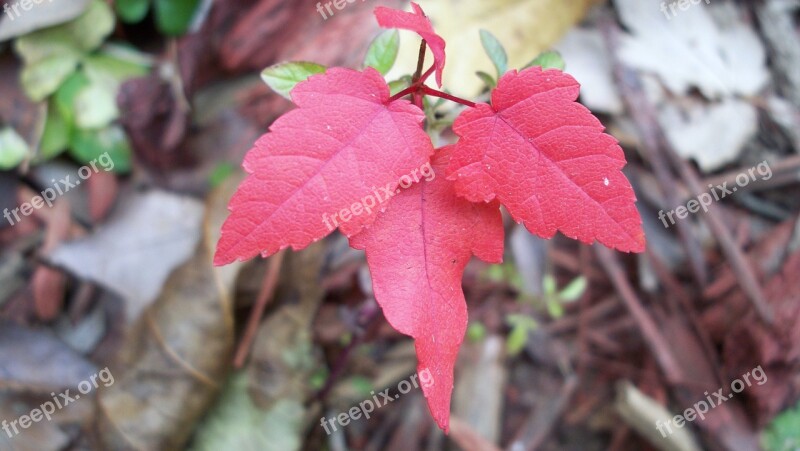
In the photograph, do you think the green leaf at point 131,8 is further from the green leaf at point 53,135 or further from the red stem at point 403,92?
the red stem at point 403,92

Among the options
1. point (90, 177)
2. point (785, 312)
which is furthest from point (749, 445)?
point (90, 177)

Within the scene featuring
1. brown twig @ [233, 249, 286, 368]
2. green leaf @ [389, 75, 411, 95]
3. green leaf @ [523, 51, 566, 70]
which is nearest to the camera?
green leaf @ [389, 75, 411, 95]

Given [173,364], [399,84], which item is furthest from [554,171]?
[173,364]

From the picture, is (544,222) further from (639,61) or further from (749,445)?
(639,61)

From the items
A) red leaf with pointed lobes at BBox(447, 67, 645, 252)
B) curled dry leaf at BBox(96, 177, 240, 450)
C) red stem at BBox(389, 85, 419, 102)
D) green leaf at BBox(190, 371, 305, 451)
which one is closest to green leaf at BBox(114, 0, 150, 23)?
curled dry leaf at BBox(96, 177, 240, 450)

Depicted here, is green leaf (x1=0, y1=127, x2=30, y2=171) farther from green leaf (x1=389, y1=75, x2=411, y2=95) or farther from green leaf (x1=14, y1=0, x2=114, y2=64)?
green leaf (x1=389, y1=75, x2=411, y2=95)
